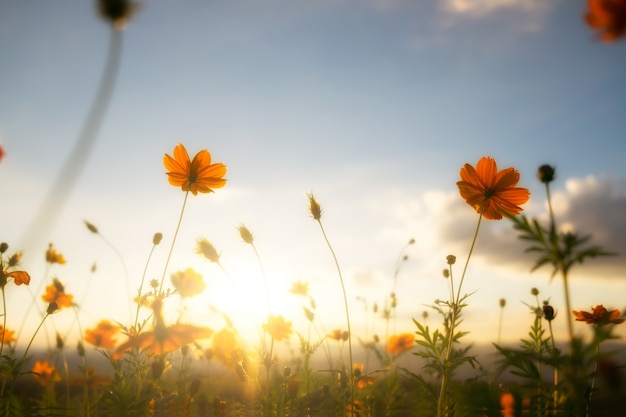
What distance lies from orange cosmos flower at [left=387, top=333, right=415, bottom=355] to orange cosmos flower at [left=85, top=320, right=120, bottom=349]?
10.4 ft

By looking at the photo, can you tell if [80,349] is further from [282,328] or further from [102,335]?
[282,328]

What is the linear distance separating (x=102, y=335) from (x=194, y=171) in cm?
316

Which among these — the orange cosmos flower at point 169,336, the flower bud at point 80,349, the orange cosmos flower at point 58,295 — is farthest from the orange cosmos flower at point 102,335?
the orange cosmos flower at point 169,336

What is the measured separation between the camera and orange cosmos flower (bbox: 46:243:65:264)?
4.70 meters

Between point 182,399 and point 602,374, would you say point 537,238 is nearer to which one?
point 602,374

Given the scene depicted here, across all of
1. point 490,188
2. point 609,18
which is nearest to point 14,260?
point 490,188

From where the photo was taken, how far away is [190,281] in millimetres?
4004

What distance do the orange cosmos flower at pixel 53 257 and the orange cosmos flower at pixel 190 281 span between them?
63.5 inches

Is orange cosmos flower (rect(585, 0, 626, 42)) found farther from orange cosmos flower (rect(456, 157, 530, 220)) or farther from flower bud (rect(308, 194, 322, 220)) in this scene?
flower bud (rect(308, 194, 322, 220))

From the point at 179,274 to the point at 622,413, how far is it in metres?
3.63

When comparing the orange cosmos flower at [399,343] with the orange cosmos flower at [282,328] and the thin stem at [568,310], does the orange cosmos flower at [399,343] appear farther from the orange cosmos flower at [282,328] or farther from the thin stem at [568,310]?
the thin stem at [568,310]

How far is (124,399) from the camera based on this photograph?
2.31 metres

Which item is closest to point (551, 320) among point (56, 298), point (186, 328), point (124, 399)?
point (186, 328)

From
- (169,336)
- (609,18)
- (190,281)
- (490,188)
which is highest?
(490,188)
